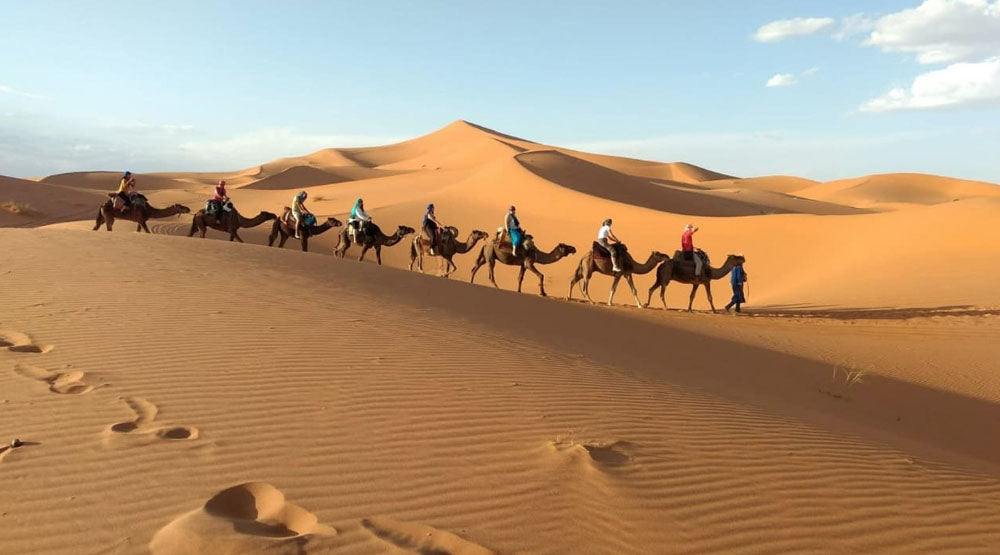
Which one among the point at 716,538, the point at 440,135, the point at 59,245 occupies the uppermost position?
the point at 440,135

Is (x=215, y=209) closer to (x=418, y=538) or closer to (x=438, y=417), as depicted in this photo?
(x=438, y=417)

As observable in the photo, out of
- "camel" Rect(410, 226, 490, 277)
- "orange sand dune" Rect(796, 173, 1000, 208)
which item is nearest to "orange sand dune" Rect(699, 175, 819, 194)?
"orange sand dune" Rect(796, 173, 1000, 208)

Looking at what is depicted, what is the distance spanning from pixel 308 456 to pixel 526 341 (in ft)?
15.9

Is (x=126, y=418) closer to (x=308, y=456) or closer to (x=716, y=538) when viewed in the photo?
(x=308, y=456)

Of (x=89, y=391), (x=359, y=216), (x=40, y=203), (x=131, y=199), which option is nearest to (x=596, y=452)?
(x=89, y=391)

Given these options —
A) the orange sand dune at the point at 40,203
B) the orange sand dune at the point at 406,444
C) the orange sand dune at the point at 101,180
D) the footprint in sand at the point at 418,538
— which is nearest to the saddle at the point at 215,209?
the orange sand dune at the point at 406,444

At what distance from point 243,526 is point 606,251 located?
1453 cm

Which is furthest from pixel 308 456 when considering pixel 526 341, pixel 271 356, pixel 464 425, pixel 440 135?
pixel 440 135

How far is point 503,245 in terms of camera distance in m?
19.0

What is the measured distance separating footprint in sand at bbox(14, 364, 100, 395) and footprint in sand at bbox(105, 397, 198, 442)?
654 millimetres

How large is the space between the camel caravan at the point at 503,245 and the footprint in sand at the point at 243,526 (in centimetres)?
1350

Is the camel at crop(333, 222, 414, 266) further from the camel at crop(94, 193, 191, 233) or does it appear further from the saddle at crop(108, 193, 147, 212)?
the saddle at crop(108, 193, 147, 212)

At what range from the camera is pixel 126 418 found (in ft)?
15.7

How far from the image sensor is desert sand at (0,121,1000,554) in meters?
3.79
